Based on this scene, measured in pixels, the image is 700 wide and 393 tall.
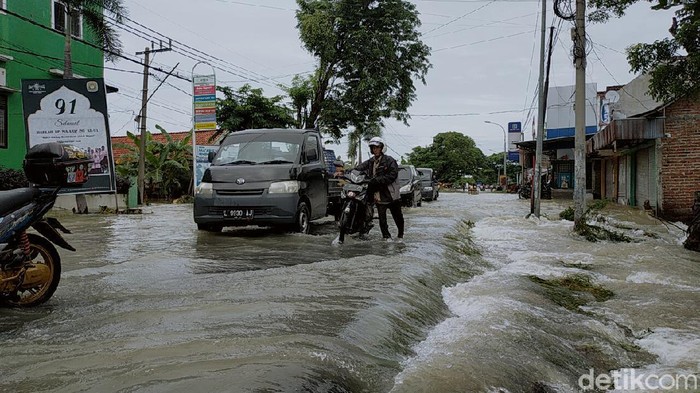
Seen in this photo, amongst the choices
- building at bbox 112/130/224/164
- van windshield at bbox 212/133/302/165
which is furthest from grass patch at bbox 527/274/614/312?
building at bbox 112/130/224/164

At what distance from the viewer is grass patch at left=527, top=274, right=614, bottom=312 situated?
20.8 feet

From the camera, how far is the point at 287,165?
31.2 ft

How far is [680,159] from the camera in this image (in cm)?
1655

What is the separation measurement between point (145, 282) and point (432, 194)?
2423cm

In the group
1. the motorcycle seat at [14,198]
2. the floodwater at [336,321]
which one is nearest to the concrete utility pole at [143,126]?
the floodwater at [336,321]

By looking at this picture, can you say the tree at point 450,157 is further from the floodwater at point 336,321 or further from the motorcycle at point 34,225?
the motorcycle at point 34,225

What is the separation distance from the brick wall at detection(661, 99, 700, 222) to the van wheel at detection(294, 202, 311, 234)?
1179 centimetres

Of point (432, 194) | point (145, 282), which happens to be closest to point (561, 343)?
point (145, 282)

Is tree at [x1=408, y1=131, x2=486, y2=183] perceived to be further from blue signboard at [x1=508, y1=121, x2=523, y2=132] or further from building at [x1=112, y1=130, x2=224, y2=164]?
building at [x1=112, y1=130, x2=224, y2=164]

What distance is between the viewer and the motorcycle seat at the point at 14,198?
418 cm

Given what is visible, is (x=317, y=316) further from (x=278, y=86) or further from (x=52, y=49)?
(x=278, y=86)

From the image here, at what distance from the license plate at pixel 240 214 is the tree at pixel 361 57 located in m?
16.0

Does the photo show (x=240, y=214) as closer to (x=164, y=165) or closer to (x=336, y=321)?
(x=336, y=321)
